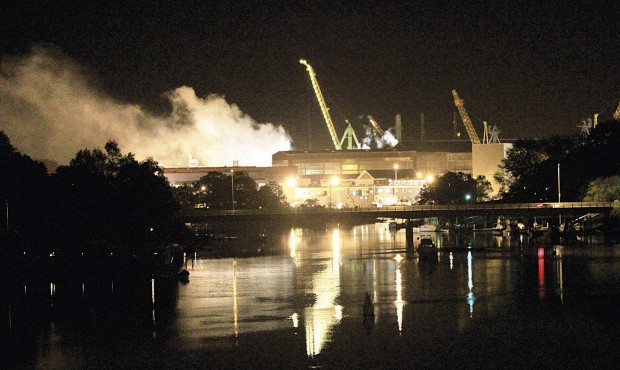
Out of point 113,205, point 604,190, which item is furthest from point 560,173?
point 113,205

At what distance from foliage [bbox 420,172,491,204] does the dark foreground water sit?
317ft

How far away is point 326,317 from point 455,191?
Result: 447ft

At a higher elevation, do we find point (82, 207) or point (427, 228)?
point (82, 207)

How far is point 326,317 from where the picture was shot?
48.9 m

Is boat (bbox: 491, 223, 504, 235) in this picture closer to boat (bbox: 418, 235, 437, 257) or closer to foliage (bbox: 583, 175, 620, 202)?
foliage (bbox: 583, 175, 620, 202)

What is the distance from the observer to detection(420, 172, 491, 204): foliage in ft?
590

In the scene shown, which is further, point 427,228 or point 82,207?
point 427,228

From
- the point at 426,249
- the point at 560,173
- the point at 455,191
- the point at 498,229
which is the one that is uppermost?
the point at 560,173

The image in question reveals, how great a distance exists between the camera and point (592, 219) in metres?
119

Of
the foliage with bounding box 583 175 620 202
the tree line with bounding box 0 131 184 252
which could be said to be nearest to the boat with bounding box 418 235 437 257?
the tree line with bounding box 0 131 184 252

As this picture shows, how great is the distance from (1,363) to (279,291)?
24649 millimetres

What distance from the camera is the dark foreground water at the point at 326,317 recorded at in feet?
128

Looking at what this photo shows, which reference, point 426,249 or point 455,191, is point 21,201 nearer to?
point 426,249

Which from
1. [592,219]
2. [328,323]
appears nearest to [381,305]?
[328,323]
